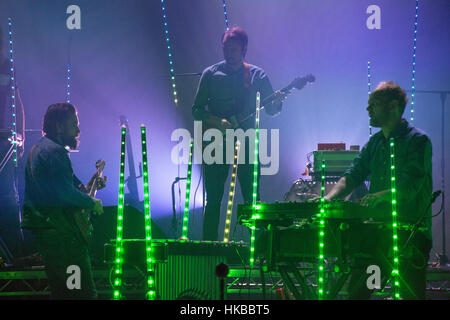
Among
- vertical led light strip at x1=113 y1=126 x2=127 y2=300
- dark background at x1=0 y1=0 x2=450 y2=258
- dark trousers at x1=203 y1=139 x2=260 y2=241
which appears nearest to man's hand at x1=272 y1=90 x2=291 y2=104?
dark trousers at x1=203 y1=139 x2=260 y2=241

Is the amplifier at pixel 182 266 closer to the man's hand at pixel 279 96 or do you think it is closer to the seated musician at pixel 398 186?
the seated musician at pixel 398 186

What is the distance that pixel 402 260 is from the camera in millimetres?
2832

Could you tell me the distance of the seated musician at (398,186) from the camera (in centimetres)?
274

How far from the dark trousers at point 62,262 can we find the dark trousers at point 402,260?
6.05 ft

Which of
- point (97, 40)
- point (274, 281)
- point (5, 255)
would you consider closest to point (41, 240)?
point (5, 255)

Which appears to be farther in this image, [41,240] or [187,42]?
[187,42]

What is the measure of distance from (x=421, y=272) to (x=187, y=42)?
5143mm

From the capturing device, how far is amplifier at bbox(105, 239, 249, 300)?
2.99m

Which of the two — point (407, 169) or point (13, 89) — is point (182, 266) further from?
point (13, 89)

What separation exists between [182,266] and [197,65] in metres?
4.53

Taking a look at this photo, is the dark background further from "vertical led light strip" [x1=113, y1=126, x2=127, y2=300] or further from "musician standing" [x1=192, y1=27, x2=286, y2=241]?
"vertical led light strip" [x1=113, y1=126, x2=127, y2=300]
